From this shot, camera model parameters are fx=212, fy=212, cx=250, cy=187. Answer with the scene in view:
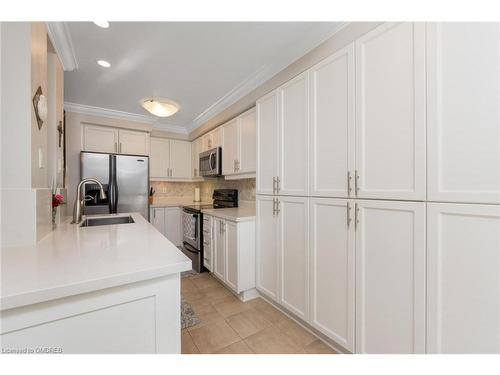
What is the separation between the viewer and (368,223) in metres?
1.29

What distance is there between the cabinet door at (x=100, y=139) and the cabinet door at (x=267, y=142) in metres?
2.54

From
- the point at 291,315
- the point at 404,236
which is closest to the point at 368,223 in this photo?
the point at 404,236

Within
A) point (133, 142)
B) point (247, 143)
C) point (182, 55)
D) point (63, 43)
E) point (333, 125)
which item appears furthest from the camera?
point (133, 142)

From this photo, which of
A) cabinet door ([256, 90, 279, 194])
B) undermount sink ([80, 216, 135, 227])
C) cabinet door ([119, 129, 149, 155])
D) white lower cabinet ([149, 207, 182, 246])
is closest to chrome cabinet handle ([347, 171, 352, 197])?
cabinet door ([256, 90, 279, 194])

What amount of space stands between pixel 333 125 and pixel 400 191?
607mm

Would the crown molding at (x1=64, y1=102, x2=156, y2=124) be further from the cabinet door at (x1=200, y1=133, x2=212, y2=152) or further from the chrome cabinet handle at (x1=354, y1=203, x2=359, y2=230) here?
the chrome cabinet handle at (x1=354, y1=203, x2=359, y2=230)

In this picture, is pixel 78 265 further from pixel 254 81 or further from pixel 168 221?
pixel 168 221

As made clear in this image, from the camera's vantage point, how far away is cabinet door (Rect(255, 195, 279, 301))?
6.68 ft

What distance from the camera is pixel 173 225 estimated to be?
3.86 metres

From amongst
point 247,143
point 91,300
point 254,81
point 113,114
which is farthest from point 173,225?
point 91,300

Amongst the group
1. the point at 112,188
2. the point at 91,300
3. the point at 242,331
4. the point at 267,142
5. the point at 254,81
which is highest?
the point at 254,81

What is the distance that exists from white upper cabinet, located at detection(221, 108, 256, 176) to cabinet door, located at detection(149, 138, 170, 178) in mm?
1586

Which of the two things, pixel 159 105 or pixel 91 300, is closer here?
pixel 91 300

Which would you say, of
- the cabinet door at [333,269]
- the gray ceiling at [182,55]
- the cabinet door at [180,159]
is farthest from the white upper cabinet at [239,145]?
the cabinet door at [180,159]
